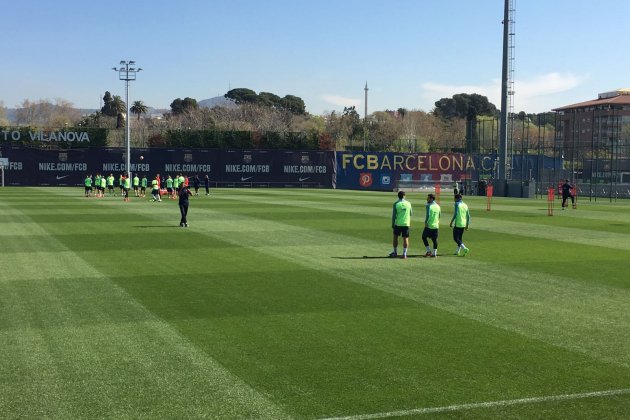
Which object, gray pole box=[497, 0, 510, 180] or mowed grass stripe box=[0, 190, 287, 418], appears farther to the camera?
gray pole box=[497, 0, 510, 180]

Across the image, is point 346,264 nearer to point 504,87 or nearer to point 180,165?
point 504,87

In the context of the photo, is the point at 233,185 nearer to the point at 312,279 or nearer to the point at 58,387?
the point at 312,279

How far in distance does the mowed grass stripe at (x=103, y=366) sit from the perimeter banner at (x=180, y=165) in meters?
59.8

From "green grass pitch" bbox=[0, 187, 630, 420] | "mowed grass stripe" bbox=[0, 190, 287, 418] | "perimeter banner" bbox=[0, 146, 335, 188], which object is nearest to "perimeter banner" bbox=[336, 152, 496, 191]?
"perimeter banner" bbox=[0, 146, 335, 188]

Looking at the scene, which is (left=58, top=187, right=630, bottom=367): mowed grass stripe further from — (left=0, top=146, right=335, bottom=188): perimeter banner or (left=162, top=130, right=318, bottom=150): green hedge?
(left=162, top=130, right=318, bottom=150): green hedge

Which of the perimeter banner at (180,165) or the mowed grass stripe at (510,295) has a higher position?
the perimeter banner at (180,165)

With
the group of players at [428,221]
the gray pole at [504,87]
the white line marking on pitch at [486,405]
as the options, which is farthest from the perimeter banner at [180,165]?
the white line marking on pitch at [486,405]

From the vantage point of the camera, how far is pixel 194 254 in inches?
735

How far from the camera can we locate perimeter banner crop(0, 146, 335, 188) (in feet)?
226

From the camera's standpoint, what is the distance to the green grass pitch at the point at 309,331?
721 centimetres

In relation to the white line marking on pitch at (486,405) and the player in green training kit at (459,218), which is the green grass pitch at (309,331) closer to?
the white line marking on pitch at (486,405)

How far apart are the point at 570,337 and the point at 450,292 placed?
364 centimetres

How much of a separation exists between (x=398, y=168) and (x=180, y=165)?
23.8 meters

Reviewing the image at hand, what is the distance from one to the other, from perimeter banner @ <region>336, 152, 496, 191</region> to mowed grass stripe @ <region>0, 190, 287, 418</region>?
6598cm
